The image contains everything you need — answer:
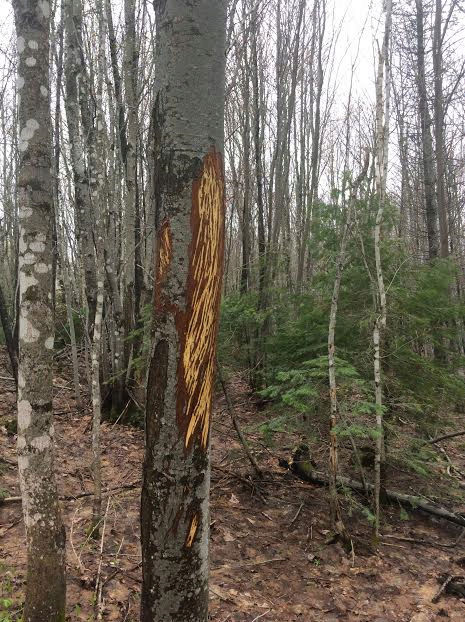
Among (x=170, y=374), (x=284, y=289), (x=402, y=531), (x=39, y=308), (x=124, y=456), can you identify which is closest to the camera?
(x=170, y=374)

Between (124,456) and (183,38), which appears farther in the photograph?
(124,456)

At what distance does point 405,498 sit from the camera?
5477 mm

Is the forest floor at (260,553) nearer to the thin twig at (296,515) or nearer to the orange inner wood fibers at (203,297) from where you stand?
the thin twig at (296,515)

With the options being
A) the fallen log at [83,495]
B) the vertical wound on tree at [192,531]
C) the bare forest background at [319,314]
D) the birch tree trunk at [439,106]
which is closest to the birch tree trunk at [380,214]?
the bare forest background at [319,314]

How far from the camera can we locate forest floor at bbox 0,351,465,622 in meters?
3.62

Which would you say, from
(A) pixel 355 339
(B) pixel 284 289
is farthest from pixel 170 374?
(B) pixel 284 289

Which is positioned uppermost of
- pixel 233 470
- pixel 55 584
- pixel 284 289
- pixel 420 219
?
pixel 420 219

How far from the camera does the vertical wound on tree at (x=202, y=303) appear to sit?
68.7 inches

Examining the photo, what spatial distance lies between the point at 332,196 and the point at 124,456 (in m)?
4.61

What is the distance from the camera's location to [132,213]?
792cm

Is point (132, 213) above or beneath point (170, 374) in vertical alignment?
above

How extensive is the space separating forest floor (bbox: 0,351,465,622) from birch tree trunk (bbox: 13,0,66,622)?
0.78m

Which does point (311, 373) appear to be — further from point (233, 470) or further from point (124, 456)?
point (124, 456)

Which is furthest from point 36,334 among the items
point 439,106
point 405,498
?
point 439,106
